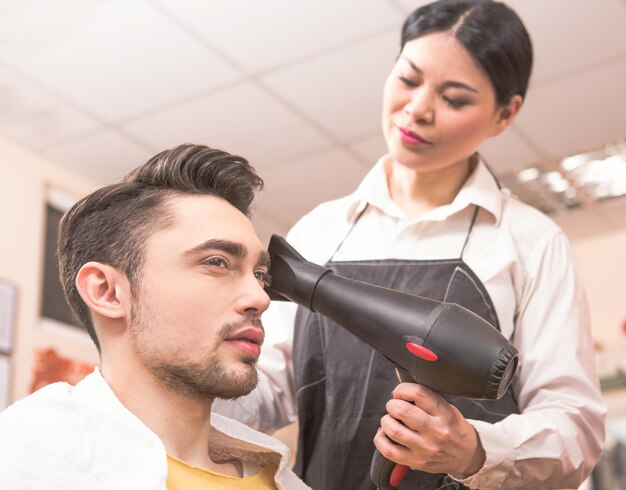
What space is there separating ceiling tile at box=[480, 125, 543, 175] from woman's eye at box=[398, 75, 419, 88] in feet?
8.47

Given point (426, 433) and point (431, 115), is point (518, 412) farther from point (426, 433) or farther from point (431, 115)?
point (431, 115)

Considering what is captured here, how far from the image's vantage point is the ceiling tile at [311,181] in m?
4.67

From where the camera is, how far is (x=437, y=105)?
6.08 ft

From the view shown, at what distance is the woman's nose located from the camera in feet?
6.02

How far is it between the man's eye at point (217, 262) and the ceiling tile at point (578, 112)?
282 cm

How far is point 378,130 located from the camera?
14.3 feet

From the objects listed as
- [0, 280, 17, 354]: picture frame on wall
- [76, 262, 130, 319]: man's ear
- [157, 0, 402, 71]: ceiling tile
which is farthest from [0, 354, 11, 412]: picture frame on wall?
[76, 262, 130, 319]: man's ear

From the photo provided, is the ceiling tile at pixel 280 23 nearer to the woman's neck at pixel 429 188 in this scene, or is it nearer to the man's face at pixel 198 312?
the woman's neck at pixel 429 188

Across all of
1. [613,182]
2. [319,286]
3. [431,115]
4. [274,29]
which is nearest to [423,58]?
[431,115]

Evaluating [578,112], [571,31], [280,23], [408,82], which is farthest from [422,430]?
[578,112]

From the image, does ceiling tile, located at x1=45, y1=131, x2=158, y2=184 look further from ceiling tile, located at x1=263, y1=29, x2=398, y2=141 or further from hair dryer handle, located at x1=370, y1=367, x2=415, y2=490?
hair dryer handle, located at x1=370, y1=367, x2=415, y2=490

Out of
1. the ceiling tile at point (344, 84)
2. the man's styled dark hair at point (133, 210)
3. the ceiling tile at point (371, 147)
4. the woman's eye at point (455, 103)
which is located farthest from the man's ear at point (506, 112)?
the ceiling tile at point (371, 147)

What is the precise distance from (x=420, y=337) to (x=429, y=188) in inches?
24.2

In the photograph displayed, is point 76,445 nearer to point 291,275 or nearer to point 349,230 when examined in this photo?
point 291,275
